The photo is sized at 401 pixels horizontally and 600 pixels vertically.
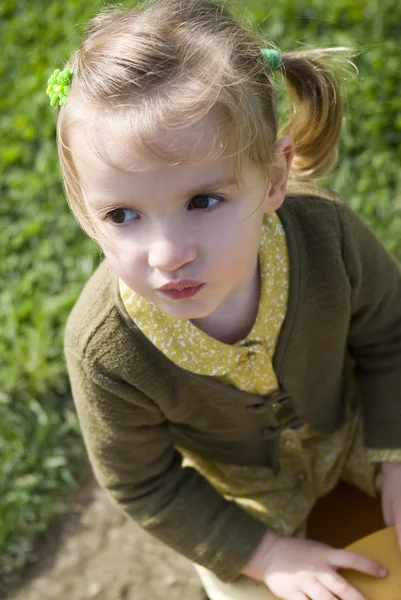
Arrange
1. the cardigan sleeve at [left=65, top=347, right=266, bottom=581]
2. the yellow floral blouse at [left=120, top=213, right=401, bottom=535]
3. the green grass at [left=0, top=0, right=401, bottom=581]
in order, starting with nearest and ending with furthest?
1. the yellow floral blouse at [left=120, top=213, right=401, bottom=535]
2. the cardigan sleeve at [left=65, top=347, right=266, bottom=581]
3. the green grass at [left=0, top=0, right=401, bottom=581]

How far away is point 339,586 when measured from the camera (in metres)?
1.73

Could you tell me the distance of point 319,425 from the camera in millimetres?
2012

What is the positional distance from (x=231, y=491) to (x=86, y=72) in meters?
1.06

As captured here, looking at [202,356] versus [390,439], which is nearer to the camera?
[202,356]

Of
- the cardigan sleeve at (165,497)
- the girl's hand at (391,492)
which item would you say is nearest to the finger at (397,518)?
the girl's hand at (391,492)

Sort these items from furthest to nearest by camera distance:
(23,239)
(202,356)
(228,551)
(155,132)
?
(23,239) < (228,551) < (202,356) < (155,132)

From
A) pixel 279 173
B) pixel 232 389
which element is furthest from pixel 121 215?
pixel 232 389

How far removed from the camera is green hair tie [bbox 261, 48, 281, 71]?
5.04 feet

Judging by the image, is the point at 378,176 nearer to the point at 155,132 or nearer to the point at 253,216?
the point at 253,216

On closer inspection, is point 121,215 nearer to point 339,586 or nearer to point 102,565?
point 339,586

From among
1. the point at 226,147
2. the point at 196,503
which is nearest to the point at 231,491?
the point at 196,503

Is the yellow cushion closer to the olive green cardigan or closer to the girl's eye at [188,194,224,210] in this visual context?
the olive green cardigan

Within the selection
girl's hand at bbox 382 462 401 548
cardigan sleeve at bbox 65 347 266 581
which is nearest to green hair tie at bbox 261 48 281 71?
cardigan sleeve at bbox 65 347 266 581

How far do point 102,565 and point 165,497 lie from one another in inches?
25.3
